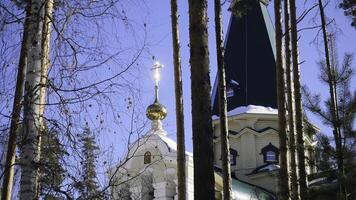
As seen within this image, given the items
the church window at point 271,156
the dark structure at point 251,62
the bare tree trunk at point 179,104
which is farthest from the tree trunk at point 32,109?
the church window at point 271,156

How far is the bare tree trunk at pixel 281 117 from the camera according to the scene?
1077 centimetres

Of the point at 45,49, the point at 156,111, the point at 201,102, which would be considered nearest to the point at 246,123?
the point at 156,111

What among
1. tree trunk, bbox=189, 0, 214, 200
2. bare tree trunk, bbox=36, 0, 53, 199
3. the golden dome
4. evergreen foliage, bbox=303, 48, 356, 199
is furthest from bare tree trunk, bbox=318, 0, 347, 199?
the golden dome

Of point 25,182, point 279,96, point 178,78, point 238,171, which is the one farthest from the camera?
point 238,171

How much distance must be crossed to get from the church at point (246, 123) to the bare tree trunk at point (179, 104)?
1021 cm

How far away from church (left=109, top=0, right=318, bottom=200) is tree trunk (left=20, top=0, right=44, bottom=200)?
18231 millimetres

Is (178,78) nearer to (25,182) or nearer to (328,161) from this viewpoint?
(328,161)

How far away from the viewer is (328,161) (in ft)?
33.9

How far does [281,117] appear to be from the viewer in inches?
455

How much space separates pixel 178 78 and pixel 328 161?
450 cm

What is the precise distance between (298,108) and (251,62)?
2313 cm

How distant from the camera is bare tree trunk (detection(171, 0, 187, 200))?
41.0 feet

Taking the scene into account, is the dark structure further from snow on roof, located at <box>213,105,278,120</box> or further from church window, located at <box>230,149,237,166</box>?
church window, located at <box>230,149,237,166</box>

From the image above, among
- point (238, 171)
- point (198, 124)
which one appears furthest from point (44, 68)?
point (238, 171)
